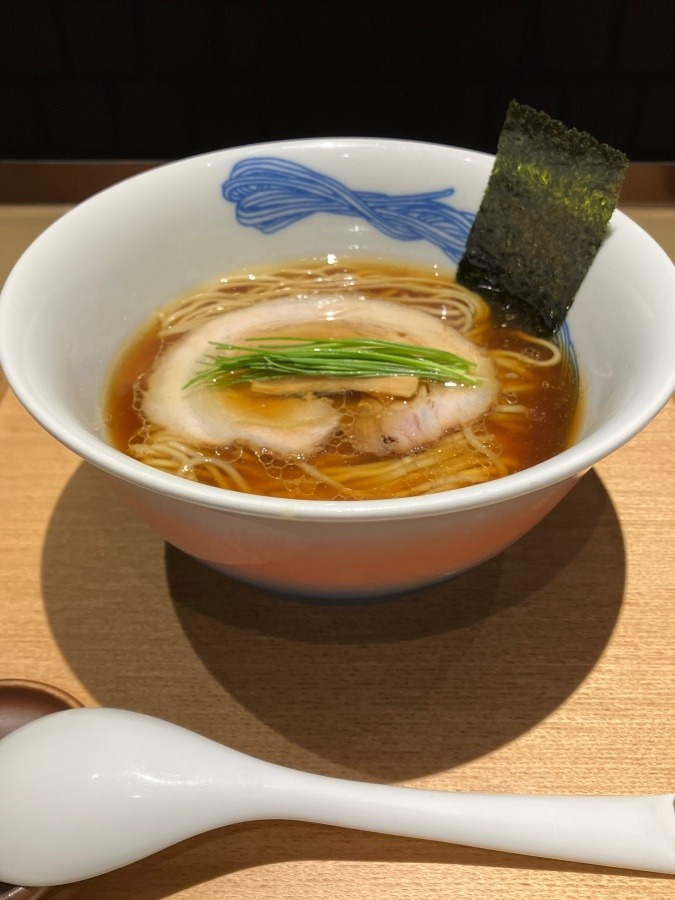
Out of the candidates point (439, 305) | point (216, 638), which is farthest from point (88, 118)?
point (216, 638)

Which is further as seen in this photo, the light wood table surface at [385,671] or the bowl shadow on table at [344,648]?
the bowl shadow on table at [344,648]

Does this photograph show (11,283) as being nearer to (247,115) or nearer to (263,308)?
(263,308)

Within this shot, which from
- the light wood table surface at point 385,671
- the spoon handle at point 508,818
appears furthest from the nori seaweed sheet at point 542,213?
the spoon handle at point 508,818

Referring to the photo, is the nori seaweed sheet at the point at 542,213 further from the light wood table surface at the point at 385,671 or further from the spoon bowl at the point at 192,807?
the spoon bowl at the point at 192,807

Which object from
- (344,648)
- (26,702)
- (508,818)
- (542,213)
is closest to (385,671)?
(344,648)

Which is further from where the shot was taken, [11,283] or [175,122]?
[175,122]

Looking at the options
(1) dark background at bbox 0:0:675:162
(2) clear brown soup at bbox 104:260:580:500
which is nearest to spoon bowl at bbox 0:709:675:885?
(2) clear brown soup at bbox 104:260:580:500
